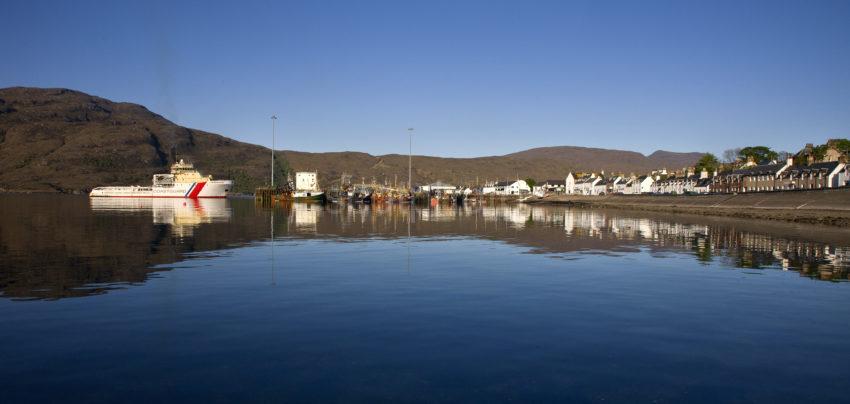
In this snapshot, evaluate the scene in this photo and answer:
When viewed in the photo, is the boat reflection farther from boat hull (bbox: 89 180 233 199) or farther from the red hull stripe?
boat hull (bbox: 89 180 233 199)

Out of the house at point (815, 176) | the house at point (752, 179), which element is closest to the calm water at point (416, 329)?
the house at point (815, 176)

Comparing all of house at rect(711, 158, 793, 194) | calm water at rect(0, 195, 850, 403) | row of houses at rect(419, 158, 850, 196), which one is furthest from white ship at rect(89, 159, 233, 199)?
calm water at rect(0, 195, 850, 403)

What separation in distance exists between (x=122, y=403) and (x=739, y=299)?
16.8 metres

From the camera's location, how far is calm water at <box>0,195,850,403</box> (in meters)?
9.38

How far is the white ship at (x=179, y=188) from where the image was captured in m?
176

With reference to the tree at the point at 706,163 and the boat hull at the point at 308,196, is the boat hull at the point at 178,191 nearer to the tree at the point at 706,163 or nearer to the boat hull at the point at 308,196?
the boat hull at the point at 308,196

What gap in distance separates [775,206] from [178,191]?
6392 inches

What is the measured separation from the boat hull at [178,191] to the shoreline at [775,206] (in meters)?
122

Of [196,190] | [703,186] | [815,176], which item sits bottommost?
[196,190]

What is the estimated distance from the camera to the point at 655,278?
72.1 ft

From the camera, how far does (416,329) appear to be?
43.0 feet

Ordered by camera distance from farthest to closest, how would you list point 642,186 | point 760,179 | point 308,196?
point 642,186 → point 308,196 → point 760,179

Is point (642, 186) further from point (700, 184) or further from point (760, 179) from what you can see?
point (760, 179)

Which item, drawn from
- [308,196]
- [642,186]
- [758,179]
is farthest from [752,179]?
[308,196]
